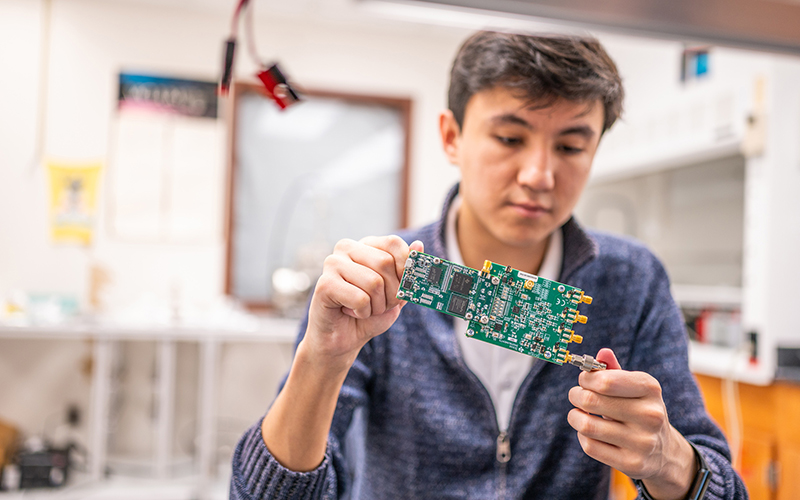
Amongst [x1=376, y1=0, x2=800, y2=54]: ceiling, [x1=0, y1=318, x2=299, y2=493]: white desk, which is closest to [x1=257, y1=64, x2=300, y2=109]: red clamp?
[x1=376, y1=0, x2=800, y2=54]: ceiling

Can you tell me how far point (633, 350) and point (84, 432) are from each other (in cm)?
304

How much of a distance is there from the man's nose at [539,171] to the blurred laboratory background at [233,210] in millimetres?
1445

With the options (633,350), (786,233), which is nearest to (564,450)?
(633,350)

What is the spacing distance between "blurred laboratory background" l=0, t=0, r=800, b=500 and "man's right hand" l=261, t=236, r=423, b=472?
159 centimetres

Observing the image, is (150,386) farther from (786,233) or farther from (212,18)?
(786,233)

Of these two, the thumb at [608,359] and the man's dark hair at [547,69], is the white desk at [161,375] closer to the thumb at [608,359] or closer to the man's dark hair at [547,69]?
the man's dark hair at [547,69]

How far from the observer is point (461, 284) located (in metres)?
0.63

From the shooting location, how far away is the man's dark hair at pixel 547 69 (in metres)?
0.81

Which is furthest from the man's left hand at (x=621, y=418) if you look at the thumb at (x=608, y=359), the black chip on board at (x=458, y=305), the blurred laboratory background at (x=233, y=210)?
the blurred laboratory background at (x=233, y=210)

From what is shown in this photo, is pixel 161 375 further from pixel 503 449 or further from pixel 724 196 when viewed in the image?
pixel 724 196

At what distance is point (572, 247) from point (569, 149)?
Answer: 0.21 metres

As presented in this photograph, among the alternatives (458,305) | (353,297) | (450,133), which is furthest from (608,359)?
(450,133)

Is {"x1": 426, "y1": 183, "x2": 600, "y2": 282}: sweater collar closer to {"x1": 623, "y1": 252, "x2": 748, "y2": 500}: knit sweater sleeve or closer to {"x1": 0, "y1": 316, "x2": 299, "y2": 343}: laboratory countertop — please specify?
{"x1": 623, "y1": 252, "x2": 748, "y2": 500}: knit sweater sleeve

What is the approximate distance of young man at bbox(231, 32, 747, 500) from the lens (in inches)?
26.2
